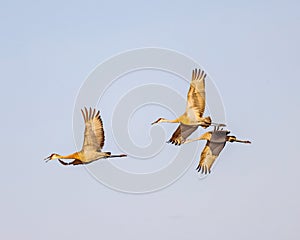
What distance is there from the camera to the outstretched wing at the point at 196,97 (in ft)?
142

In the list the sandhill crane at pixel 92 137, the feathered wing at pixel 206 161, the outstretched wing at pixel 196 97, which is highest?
the outstretched wing at pixel 196 97

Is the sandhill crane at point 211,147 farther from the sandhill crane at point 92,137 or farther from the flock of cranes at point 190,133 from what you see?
the sandhill crane at point 92,137

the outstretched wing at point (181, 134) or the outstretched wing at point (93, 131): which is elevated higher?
the outstretched wing at point (181, 134)

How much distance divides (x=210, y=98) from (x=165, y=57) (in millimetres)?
5201

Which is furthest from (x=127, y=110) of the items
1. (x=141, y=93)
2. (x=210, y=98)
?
(x=210, y=98)

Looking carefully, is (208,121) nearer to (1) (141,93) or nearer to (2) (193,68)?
(2) (193,68)

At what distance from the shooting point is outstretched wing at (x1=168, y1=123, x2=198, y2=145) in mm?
45537

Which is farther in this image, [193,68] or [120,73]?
[120,73]

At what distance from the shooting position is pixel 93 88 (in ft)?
158

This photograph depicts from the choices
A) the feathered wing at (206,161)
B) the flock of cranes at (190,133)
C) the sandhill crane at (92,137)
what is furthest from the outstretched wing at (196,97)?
Result: the sandhill crane at (92,137)

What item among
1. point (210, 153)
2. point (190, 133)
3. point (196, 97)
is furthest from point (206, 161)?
point (196, 97)

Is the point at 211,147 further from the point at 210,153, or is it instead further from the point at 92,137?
the point at 92,137

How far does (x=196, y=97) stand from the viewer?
1710 inches

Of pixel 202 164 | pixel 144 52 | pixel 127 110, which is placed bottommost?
pixel 202 164
